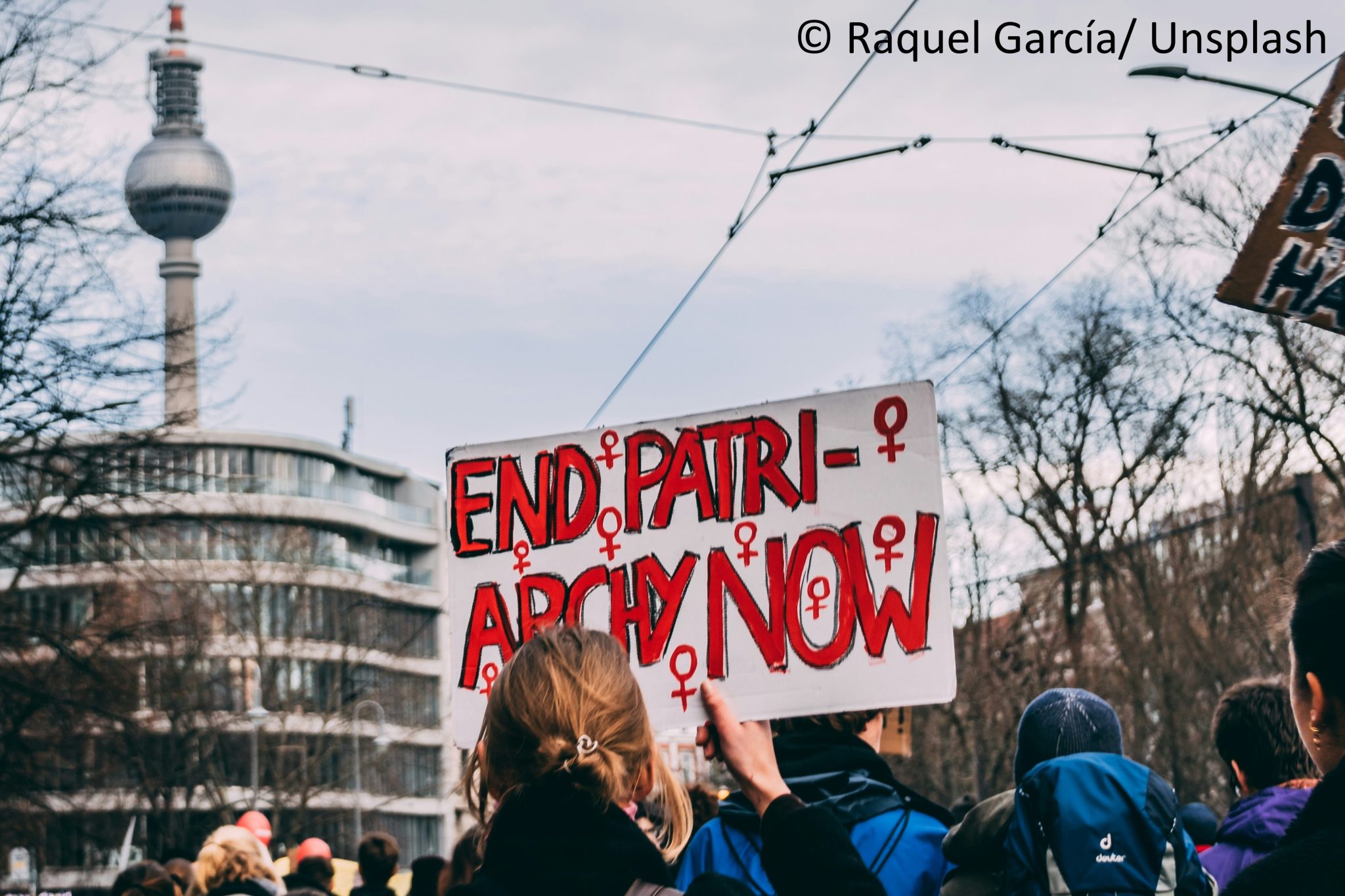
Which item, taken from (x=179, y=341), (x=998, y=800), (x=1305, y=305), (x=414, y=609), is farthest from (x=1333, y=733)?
(x=414, y=609)

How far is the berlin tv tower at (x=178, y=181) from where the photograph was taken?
123375mm

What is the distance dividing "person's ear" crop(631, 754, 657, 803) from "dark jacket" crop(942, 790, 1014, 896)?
→ 3.81ft

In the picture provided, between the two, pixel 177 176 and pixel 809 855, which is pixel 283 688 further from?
pixel 177 176

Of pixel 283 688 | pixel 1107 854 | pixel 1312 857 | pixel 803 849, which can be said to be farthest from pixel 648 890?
pixel 283 688

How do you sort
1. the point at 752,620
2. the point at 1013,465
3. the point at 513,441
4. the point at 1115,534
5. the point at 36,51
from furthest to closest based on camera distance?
the point at 1013,465
the point at 1115,534
the point at 36,51
the point at 513,441
the point at 752,620

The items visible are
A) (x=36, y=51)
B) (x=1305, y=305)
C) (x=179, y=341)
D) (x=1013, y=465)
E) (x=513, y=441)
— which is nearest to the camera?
(x=1305, y=305)

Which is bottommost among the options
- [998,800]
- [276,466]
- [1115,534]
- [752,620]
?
[998,800]

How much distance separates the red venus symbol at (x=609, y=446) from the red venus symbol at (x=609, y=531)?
102 mm

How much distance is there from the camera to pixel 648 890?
2824mm

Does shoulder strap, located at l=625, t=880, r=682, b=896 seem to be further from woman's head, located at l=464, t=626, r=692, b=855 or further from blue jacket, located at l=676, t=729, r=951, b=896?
blue jacket, located at l=676, t=729, r=951, b=896

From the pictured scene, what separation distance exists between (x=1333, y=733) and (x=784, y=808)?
824mm

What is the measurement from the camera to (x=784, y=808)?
288cm

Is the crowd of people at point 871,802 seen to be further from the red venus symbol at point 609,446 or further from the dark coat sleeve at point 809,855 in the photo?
the red venus symbol at point 609,446

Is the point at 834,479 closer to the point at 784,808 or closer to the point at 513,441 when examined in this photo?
the point at 513,441
